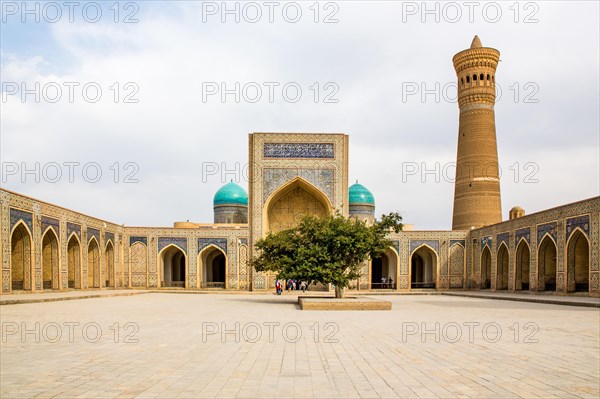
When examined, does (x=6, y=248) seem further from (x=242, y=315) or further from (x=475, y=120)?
(x=475, y=120)

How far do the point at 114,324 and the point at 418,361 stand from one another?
4.93 metres

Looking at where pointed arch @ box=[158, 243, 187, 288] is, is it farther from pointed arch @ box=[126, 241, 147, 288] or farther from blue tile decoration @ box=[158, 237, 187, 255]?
pointed arch @ box=[126, 241, 147, 288]

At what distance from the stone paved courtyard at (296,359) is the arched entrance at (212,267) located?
17.2 m

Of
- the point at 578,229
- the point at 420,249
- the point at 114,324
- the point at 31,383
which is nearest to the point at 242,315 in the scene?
the point at 114,324

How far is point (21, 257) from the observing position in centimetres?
1645

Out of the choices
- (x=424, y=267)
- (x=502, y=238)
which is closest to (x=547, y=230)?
(x=502, y=238)

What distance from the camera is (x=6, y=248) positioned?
591 inches

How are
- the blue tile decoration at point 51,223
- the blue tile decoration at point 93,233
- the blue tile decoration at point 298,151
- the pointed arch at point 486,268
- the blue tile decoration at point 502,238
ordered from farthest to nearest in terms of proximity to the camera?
the pointed arch at point 486,268, the blue tile decoration at point 298,151, the blue tile decoration at point 502,238, the blue tile decoration at point 93,233, the blue tile decoration at point 51,223

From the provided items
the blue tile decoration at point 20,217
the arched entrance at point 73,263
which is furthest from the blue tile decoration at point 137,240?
the blue tile decoration at point 20,217

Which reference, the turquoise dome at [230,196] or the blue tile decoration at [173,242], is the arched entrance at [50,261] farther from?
the turquoise dome at [230,196]

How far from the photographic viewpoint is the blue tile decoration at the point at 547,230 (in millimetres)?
17969

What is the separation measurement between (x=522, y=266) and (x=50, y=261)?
1654 centimetres

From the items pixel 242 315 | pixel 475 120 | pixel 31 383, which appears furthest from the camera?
pixel 475 120

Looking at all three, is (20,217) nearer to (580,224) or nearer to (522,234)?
(580,224)
